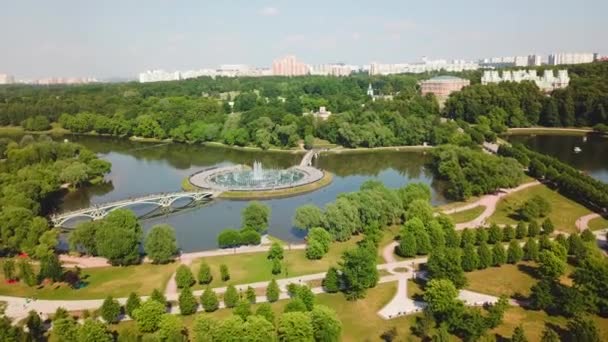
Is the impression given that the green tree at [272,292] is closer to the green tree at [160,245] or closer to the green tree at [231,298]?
the green tree at [231,298]

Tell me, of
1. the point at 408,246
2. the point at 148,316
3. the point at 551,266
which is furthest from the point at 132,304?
the point at 551,266

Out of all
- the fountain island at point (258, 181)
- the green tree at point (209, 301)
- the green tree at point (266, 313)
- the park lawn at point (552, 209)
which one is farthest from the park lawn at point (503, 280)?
the fountain island at point (258, 181)

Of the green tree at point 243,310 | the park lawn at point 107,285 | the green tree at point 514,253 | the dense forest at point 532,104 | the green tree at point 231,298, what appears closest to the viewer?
the green tree at point 243,310

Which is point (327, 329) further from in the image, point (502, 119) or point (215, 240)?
point (502, 119)

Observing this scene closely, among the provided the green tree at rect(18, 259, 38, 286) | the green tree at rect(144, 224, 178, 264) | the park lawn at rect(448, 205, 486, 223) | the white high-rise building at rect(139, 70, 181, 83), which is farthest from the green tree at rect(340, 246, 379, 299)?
the white high-rise building at rect(139, 70, 181, 83)

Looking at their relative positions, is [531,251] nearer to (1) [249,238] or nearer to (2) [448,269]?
(2) [448,269]

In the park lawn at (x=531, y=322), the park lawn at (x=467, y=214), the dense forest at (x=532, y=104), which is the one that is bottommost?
A: the park lawn at (x=531, y=322)

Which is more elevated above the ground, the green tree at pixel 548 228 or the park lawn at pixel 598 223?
the green tree at pixel 548 228
